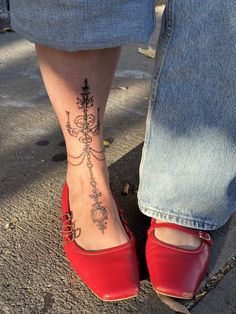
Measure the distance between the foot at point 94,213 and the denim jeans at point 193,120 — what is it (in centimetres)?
9

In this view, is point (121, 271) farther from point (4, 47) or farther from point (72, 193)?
point (4, 47)

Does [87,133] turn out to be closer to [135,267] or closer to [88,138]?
[88,138]

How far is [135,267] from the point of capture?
1068 mm

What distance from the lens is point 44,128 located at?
1.76m

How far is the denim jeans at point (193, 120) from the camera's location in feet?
3.29

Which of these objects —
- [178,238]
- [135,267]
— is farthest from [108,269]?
[178,238]

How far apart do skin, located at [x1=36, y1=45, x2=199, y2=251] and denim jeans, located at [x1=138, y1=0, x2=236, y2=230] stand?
0.27 ft

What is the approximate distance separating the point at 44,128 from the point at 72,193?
1.94 feet

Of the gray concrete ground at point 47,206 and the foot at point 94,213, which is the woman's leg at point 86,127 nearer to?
the foot at point 94,213

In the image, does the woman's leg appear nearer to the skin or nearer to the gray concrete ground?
the skin

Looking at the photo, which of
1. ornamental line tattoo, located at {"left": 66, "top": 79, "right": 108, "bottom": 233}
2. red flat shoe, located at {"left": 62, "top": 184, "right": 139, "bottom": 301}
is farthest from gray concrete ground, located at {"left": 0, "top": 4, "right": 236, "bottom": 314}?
ornamental line tattoo, located at {"left": 66, "top": 79, "right": 108, "bottom": 233}

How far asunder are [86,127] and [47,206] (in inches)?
13.0

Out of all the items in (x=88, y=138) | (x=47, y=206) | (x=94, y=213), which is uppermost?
(x=88, y=138)

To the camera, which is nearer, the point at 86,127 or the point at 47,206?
the point at 86,127
